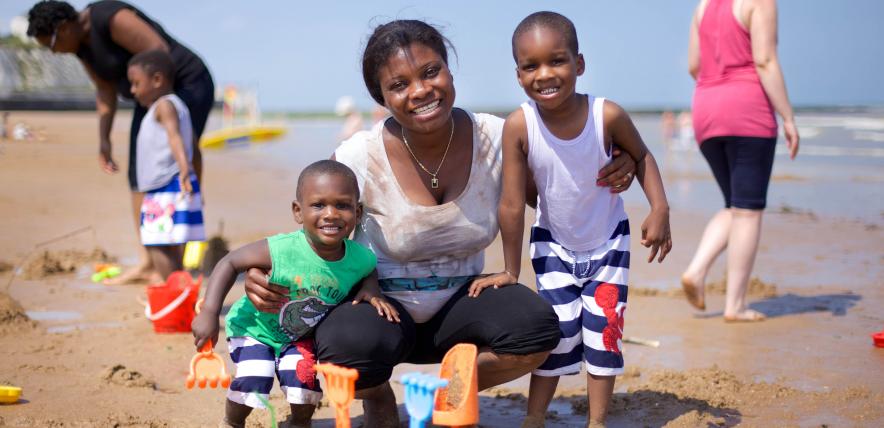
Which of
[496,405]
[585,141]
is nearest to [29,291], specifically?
[496,405]

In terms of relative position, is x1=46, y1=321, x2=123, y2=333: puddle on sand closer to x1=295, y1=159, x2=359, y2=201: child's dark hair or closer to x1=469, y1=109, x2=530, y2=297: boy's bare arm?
x1=295, y1=159, x2=359, y2=201: child's dark hair

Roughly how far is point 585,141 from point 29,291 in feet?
12.1

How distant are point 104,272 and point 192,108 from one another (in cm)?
119

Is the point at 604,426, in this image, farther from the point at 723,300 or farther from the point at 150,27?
the point at 150,27

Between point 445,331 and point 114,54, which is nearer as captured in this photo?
point 445,331

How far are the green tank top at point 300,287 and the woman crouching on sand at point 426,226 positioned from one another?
62 mm

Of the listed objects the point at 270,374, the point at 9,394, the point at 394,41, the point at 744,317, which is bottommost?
the point at 744,317

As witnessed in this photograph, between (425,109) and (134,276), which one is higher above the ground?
(425,109)

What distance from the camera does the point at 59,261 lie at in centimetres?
582

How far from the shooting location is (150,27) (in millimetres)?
5336

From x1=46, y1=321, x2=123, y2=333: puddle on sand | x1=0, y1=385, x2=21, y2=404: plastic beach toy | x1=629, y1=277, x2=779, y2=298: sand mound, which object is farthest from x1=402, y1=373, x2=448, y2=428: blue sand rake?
x1=629, y1=277, x2=779, y2=298: sand mound

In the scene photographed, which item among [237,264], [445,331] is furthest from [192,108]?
[445,331]

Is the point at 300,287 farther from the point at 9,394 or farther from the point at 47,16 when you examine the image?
the point at 47,16

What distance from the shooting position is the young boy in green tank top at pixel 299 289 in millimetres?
2744
